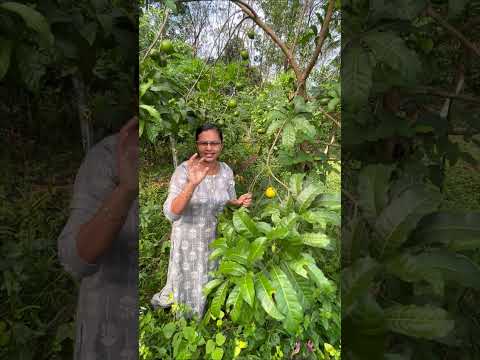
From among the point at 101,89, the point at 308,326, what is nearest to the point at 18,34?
the point at 101,89

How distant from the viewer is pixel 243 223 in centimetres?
61

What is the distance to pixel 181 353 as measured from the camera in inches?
23.8

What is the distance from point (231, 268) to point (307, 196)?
22 cm

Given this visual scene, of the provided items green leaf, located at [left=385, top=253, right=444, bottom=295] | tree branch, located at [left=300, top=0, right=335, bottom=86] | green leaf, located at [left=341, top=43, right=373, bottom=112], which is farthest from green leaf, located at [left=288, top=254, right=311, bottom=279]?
tree branch, located at [left=300, top=0, right=335, bottom=86]

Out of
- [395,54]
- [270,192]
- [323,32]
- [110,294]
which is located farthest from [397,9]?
[110,294]

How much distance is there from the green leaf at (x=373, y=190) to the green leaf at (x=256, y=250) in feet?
0.68

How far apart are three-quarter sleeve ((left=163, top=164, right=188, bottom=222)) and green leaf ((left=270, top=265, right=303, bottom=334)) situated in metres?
0.23

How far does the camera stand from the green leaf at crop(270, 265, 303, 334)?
58cm

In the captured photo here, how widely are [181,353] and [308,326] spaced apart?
1.02 ft

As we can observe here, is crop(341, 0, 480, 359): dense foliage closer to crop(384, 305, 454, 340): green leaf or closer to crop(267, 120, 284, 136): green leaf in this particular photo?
crop(384, 305, 454, 340): green leaf

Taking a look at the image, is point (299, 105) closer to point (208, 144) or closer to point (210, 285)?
point (208, 144)

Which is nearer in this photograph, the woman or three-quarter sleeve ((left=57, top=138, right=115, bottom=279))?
three-quarter sleeve ((left=57, top=138, right=115, bottom=279))

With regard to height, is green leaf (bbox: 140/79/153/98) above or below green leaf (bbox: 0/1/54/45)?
below

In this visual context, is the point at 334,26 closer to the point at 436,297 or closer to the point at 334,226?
the point at 334,226
